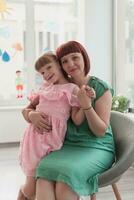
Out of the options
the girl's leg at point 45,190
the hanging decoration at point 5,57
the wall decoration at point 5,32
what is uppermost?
the wall decoration at point 5,32

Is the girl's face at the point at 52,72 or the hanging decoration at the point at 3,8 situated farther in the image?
the hanging decoration at the point at 3,8

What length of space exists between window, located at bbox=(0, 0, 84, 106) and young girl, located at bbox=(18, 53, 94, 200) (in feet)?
9.65

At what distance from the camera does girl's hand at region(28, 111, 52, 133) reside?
1.64 meters

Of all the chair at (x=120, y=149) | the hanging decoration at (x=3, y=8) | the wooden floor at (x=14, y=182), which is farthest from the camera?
the hanging decoration at (x=3, y=8)

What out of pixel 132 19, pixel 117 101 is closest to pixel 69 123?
pixel 117 101

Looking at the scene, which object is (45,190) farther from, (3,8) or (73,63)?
(3,8)

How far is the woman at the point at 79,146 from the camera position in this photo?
145cm

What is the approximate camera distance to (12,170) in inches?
129

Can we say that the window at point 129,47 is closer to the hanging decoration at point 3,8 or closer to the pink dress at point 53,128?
the hanging decoration at point 3,8

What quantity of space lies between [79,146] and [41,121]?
23 centimetres

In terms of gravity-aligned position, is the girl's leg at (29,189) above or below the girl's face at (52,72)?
below

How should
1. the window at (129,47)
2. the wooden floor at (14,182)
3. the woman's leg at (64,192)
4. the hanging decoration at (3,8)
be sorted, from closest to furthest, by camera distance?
the woman's leg at (64,192), the wooden floor at (14,182), the window at (129,47), the hanging decoration at (3,8)

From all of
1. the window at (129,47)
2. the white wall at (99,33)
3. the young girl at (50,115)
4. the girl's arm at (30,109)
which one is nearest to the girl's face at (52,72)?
the young girl at (50,115)

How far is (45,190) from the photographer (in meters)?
1.48
